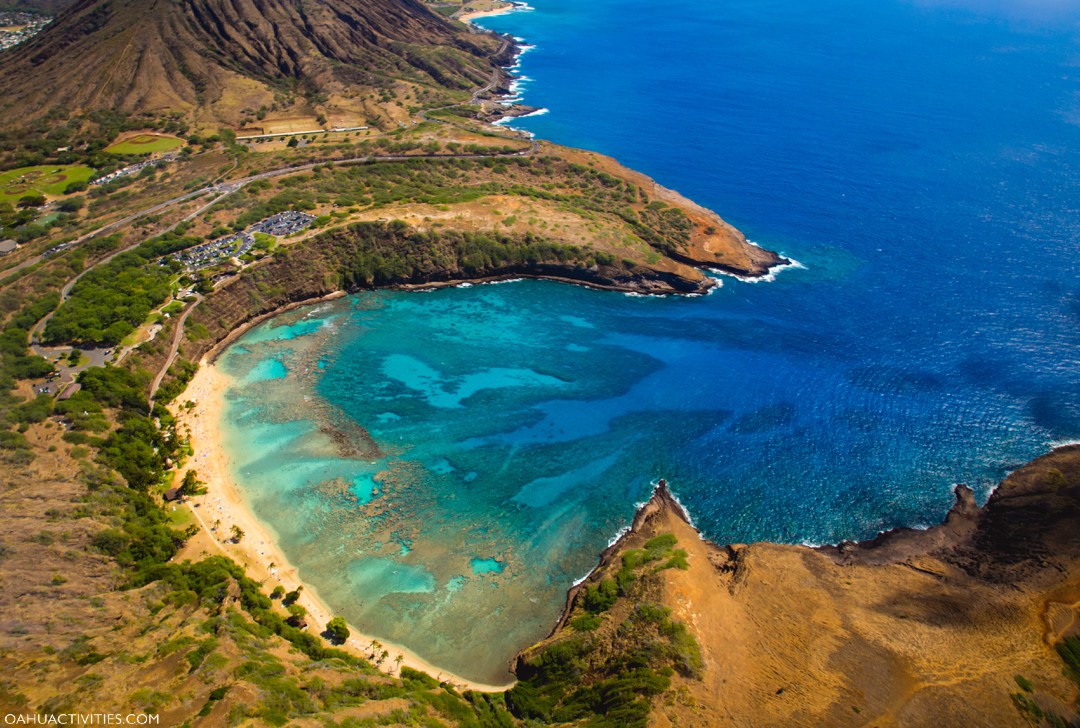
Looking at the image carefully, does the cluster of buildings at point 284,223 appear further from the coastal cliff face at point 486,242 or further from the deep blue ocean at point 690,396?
the deep blue ocean at point 690,396

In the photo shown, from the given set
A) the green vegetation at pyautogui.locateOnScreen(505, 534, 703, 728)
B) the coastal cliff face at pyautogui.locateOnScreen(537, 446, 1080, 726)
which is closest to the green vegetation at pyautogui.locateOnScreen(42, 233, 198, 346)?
the green vegetation at pyautogui.locateOnScreen(505, 534, 703, 728)

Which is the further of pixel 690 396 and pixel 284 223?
pixel 284 223

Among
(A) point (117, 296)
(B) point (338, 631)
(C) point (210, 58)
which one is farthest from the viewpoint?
(C) point (210, 58)

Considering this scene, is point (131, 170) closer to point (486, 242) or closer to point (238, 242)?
point (238, 242)

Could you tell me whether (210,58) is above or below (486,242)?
above

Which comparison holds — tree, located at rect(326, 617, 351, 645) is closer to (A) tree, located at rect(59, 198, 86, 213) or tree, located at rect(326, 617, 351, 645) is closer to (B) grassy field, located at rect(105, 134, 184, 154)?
(A) tree, located at rect(59, 198, 86, 213)

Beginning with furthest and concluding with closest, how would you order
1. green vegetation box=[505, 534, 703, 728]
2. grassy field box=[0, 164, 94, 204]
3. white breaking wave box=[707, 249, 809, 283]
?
grassy field box=[0, 164, 94, 204] < white breaking wave box=[707, 249, 809, 283] < green vegetation box=[505, 534, 703, 728]

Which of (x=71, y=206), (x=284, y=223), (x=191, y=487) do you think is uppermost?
(x=71, y=206)

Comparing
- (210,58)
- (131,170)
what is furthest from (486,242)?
(210,58)
